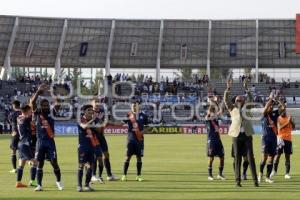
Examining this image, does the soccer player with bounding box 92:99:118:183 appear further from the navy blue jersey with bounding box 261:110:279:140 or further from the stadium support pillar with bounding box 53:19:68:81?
the stadium support pillar with bounding box 53:19:68:81

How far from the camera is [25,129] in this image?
66.1 feet

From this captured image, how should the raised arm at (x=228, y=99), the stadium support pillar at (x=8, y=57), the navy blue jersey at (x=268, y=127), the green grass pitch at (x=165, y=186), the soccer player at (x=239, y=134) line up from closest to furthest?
the green grass pitch at (x=165, y=186) → the raised arm at (x=228, y=99) → the soccer player at (x=239, y=134) → the navy blue jersey at (x=268, y=127) → the stadium support pillar at (x=8, y=57)

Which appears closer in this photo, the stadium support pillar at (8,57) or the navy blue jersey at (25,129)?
the navy blue jersey at (25,129)

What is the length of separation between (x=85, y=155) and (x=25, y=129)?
2.49 meters

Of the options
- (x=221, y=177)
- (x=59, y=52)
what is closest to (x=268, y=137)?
(x=221, y=177)

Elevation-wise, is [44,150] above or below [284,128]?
below

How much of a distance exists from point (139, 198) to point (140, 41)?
2569 inches

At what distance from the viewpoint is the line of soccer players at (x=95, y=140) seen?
60.7ft

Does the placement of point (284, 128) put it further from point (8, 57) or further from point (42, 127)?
point (8, 57)

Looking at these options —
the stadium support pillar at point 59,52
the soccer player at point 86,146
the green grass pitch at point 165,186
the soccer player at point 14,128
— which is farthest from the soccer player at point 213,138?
the stadium support pillar at point 59,52

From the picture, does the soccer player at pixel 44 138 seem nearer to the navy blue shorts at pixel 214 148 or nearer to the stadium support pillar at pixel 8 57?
the navy blue shorts at pixel 214 148

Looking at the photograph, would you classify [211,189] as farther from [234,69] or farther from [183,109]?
[234,69]

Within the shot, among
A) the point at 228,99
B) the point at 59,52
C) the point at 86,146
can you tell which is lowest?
the point at 86,146

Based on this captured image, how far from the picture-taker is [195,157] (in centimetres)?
3244
